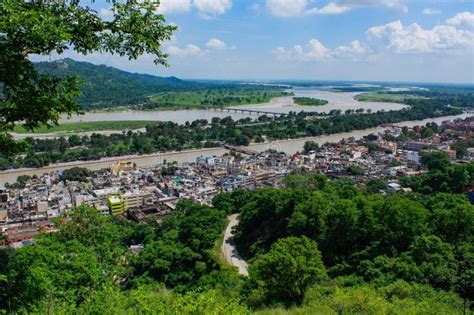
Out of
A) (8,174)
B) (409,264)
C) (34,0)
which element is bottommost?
(8,174)

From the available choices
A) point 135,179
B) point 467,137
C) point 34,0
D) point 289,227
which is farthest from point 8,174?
point 467,137

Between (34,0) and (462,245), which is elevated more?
(34,0)

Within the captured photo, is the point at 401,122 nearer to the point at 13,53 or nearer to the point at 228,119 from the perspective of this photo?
the point at 228,119

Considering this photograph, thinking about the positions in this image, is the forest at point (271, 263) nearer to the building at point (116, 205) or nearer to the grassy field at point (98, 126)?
the building at point (116, 205)

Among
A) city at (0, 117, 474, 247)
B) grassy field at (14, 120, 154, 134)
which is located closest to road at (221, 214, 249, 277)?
city at (0, 117, 474, 247)

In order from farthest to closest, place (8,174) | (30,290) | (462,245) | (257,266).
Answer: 1. (8,174)
2. (462,245)
3. (257,266)
4. (30,290)

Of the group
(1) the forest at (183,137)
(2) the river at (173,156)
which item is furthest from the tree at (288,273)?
(1) the forest at (183,137)
